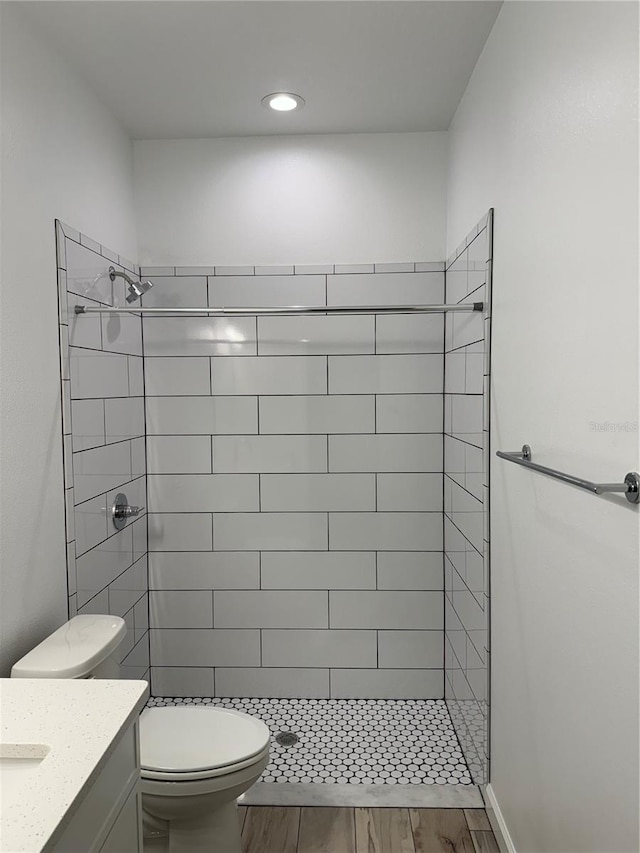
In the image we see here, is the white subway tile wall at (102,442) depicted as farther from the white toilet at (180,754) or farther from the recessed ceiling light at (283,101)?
the recessed ceiling light at (283,101)

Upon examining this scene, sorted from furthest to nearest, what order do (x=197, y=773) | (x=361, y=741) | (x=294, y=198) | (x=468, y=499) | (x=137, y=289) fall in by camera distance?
(x=294, y=198), (x=361, y=741), (x=137, y=289), (x=468, y=499), (x=197, y=773)

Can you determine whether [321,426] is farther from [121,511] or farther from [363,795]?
[363,795]

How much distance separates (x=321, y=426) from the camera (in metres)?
2.88

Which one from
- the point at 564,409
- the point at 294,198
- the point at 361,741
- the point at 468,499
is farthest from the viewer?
the point at 294,198

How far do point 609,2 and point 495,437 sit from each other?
1164 millimetres

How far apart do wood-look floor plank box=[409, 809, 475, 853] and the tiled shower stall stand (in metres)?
0.64

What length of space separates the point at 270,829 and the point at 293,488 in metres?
1.30

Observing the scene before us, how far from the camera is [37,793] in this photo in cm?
103

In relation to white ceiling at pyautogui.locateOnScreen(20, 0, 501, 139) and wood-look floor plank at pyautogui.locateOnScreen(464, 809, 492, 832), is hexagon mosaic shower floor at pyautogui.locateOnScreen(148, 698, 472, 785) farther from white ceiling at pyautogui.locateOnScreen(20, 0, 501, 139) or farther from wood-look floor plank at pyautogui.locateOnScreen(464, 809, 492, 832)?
white ceiling at pyautogui.locateOnScreen(20, 0, 501, 139)

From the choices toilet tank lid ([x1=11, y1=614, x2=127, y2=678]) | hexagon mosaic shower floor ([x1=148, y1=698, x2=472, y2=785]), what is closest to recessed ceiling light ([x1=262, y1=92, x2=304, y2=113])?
toilet tank lid ([x1=11, y1=614, x2=127, y2=678])

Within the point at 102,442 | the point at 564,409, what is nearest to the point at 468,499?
the point at 564,409

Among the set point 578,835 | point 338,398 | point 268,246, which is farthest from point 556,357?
point 268,246

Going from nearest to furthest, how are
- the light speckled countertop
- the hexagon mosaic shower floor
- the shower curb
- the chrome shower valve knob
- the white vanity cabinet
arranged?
the light speckled countertop → the white vanity cabinet → the shower curb → the hexagon mosaic shower floor → the chrome shower valve knob

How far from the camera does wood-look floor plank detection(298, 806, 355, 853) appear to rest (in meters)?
2.04
